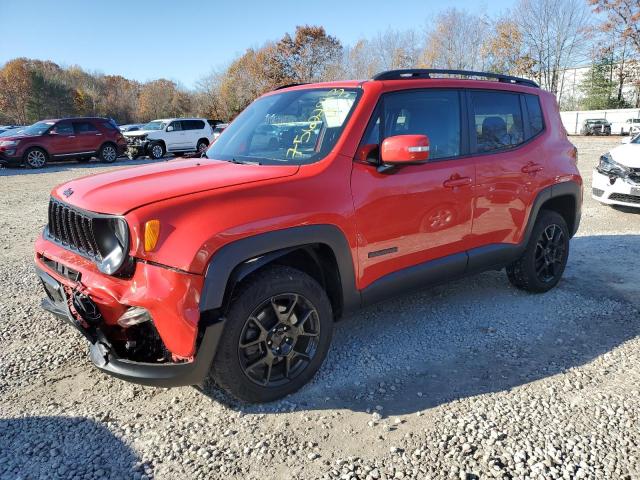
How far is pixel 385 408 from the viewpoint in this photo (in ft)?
9.41

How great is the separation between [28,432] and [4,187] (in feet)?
39.8

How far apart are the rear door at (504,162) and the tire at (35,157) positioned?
694 inches

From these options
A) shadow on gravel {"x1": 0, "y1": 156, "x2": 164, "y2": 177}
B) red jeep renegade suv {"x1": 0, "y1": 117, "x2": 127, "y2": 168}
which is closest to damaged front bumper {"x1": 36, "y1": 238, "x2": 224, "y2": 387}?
shadow on gravel {"x1": 0, "y1": 156, "x2": 164, "y2": 177}

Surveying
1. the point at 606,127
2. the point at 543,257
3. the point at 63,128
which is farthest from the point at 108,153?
the point at 606,127

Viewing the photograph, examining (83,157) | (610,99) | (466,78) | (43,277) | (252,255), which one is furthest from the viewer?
(610,99)

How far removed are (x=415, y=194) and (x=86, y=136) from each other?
1804 cm

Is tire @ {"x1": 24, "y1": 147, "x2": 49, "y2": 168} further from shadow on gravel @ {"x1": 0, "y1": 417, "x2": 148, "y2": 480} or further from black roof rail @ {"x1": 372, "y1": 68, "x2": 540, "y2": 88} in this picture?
black roof rail @ {"x1": 372, "y1": 68, "x2": 540, "y2": 88}

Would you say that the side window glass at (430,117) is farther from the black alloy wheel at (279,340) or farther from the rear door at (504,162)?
the black alloy wheel at (279,340)

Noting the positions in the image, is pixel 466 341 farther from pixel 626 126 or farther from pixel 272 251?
pixel 626 126

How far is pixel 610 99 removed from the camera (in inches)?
1938

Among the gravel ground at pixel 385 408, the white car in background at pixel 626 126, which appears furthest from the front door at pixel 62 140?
the white car in background at pixel 626 126

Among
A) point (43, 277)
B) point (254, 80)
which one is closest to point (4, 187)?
point (43, 277)

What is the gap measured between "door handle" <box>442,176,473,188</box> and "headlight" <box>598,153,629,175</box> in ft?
18.3

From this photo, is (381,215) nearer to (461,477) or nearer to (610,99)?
(461,477)
